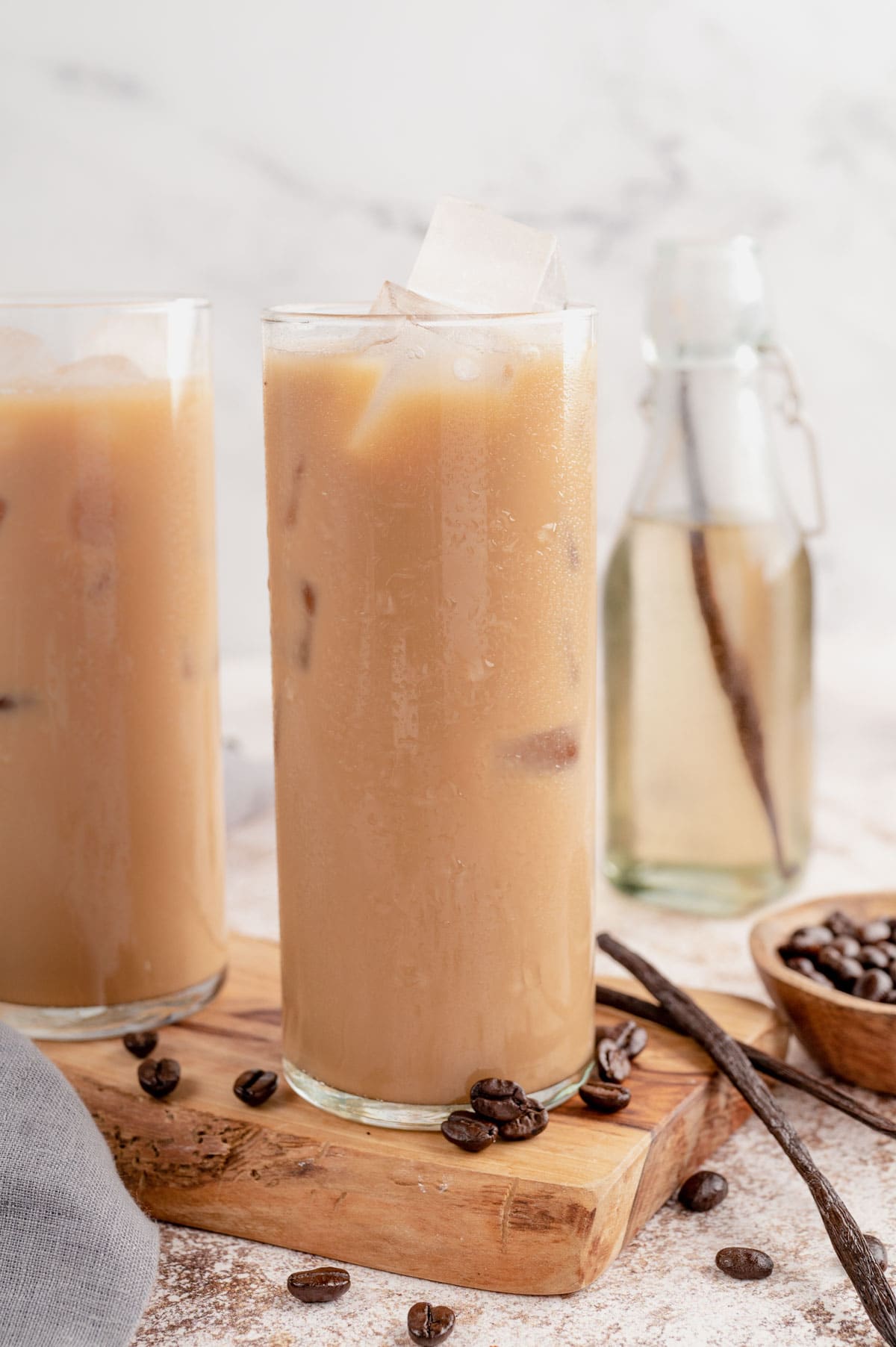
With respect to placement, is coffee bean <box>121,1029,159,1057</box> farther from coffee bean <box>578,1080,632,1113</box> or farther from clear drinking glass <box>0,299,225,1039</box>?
coffee bean <box>578,1080,632,1113</box>

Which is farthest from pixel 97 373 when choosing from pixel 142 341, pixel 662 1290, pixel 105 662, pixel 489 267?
pixel 662 1290

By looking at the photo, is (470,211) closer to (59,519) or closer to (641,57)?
(59,519)

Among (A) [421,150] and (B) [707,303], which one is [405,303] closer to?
(B) [707,303]

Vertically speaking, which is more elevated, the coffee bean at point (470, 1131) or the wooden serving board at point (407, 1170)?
the coffee bean at point (470, 1131)

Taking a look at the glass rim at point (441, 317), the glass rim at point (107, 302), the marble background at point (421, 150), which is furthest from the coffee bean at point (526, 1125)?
the marble background at point (421, 150)

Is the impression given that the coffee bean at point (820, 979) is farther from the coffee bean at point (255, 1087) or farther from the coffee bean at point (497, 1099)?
the coffee bean at point (255, 1087)

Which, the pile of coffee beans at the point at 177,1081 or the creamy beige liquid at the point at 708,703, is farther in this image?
the creamy beige liquid at the point at 708,703
